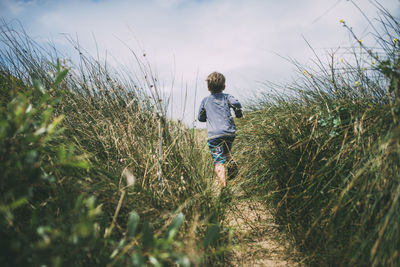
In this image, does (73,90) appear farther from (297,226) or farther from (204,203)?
(297,226)

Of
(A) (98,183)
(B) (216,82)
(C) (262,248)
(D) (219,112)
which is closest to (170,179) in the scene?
(A) (98,183)

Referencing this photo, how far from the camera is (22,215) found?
3.68 feet

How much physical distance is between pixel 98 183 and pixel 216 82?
2.57 meters

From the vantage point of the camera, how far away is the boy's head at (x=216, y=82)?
3342mm

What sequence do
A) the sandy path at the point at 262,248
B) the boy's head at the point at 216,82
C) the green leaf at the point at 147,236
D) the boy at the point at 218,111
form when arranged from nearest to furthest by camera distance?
the green leaf at the point at 147,236 < the sandy path at the point at 262,248 < the boy at the point at 218,111 < the boy's head at the point at 216,82

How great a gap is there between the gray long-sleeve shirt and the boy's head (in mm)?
107

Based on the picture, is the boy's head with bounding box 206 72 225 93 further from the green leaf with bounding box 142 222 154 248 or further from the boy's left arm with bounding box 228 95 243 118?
the green leaf with bounding box 142 222 154 248

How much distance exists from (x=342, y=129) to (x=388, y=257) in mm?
754

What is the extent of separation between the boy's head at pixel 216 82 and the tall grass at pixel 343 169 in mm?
1330

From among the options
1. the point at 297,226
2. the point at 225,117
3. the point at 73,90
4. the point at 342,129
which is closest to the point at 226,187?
the point at 297,226

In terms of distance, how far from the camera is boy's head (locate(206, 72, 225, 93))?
334 cm

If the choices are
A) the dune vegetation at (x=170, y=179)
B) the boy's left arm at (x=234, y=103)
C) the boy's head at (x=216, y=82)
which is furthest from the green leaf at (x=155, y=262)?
the boy's head at (x=216, y=82)

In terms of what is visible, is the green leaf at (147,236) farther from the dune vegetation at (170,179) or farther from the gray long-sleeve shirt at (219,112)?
the gray long-sleeve shirt at (219,112)

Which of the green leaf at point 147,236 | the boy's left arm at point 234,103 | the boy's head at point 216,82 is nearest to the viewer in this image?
the green leaf at point 147,236
